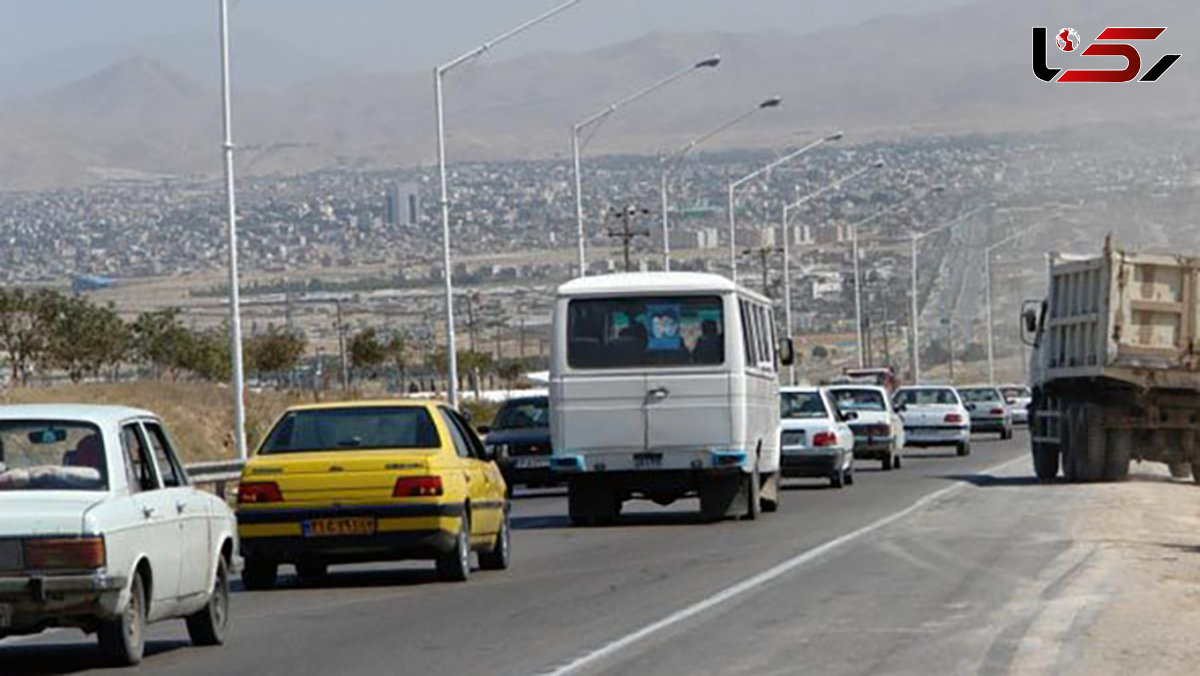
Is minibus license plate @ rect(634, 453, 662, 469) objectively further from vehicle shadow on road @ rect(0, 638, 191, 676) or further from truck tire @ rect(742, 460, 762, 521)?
vehicle shadow on road @ rect(0, 638, 191, 676)

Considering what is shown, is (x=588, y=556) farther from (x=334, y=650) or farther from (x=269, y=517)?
(x=334, y=650)

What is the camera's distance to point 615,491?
1353 inches

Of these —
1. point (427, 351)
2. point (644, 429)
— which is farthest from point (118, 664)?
point (427, 351)

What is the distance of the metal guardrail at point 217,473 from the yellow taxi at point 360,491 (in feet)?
42.5

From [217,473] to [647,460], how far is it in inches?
299

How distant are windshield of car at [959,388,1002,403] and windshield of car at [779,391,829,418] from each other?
32.1 metres

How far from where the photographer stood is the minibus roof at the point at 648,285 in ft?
110

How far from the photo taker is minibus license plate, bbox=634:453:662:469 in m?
33.4

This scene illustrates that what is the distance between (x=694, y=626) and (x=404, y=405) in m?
5.35

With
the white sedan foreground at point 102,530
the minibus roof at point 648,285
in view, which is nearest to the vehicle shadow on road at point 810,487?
the minibus roof at point 648,285

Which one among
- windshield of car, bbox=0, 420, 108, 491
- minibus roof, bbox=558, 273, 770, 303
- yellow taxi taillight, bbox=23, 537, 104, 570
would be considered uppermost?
minibus roof, bbox=558, 273, 770, 303

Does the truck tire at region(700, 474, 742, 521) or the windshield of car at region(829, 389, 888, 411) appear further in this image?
the windshield of car at region(829, 389, 888, 411)

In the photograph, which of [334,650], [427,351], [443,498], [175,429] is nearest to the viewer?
[334,650]

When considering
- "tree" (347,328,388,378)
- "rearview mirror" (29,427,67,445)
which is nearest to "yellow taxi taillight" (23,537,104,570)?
Result: "rearview mirror" (29,427,67,445)
